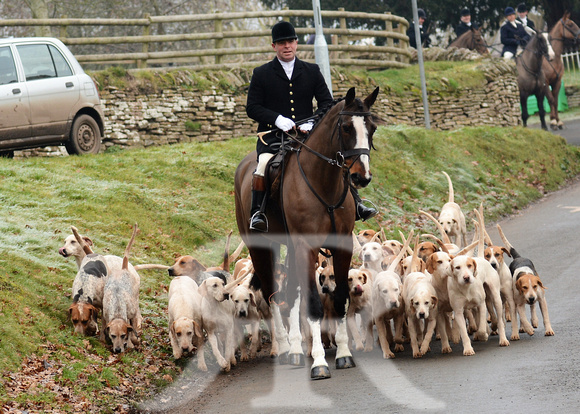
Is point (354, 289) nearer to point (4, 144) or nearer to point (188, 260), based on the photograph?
point (188, 260)

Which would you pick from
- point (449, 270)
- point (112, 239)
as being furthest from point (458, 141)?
point (449, 270)

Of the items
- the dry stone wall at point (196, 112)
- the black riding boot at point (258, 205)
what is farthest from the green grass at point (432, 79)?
the black riding boot at point (258, 205)

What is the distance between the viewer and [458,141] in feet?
71.5

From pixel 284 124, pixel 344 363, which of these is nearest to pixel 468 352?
pixel 344 363

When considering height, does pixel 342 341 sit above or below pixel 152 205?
below

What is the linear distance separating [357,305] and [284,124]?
80.2 inches

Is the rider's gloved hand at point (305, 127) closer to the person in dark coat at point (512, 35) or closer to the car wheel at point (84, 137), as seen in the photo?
the car wheel at point (84, 137)

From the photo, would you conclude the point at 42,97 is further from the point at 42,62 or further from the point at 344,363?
the point at 344,363

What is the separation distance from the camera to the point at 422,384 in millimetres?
7230

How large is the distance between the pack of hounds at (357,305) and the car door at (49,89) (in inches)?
256

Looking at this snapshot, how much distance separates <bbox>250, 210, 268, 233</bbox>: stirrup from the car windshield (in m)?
8.69

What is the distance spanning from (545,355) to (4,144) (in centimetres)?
1080

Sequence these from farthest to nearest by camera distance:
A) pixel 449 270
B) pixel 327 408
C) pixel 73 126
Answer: pixel 73 126 < pixel 449 270 < pixel 327 408

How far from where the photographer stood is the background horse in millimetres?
26203
